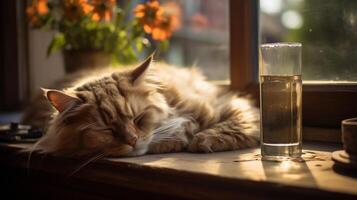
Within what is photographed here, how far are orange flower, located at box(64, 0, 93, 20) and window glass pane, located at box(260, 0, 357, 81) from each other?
0.81 meters

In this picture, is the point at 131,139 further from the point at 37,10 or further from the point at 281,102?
the point at 37,10

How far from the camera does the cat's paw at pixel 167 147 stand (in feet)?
4.24

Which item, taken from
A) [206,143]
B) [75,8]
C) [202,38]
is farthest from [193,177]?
[202,38]

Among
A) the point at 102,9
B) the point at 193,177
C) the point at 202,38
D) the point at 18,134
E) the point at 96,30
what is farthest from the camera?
the point at 202,38

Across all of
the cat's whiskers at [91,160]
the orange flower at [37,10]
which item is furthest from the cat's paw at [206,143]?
the orange flower at [37,10]

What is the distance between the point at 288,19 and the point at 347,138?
0.92 meters

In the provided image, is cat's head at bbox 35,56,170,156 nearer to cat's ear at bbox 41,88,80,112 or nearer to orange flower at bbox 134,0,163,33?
cat's ear at bbox 41,88,80,112

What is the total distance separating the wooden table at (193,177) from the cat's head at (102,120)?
46 millimetres

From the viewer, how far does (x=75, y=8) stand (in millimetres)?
1898

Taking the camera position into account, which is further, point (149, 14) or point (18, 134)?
point (149, 14)

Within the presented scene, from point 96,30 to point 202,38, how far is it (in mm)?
656

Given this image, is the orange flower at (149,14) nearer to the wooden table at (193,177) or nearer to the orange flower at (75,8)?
the orange flower at (75,8)

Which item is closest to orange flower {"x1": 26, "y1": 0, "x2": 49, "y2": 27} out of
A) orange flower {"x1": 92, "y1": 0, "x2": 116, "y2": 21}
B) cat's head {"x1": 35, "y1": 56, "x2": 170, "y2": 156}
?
orange flower {"x1": 92, "y1": 0, "x2": 116, "y2": 21}

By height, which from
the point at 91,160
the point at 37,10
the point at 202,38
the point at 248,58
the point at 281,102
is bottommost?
the point at 91,160
